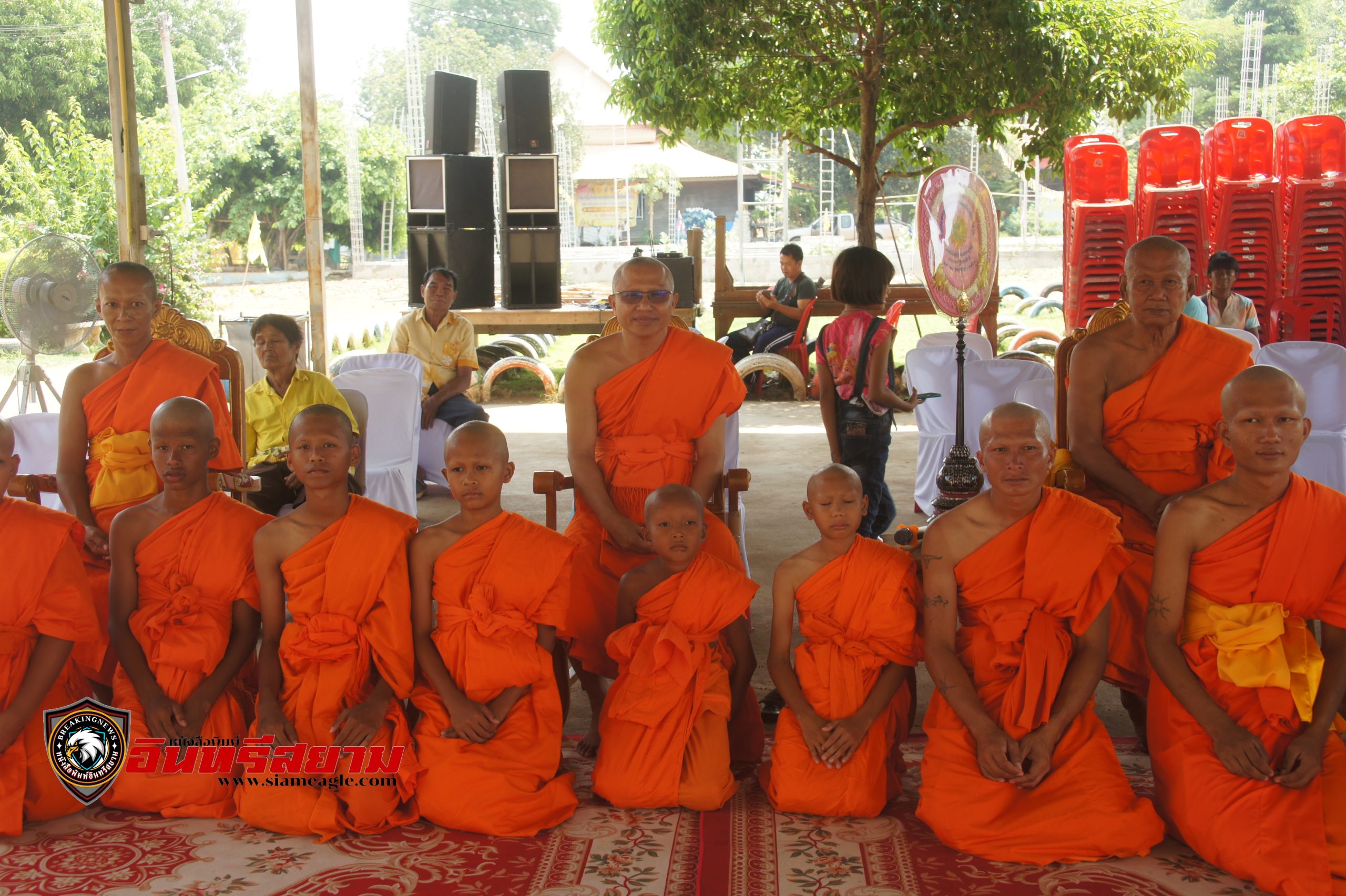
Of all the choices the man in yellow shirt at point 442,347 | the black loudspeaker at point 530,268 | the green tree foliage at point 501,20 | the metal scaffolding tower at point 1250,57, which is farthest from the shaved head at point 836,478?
the green tree foliage at point 501,20

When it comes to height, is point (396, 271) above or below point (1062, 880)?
above

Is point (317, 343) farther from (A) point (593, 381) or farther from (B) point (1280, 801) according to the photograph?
(B) point (1280, 801)

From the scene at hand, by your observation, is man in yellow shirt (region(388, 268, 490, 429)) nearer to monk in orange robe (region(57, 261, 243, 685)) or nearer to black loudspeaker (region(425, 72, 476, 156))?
monk in orange robe (region(57, 261, 243, 685))

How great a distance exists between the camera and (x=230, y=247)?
28.6 metres

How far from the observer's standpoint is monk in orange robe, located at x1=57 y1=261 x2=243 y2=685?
3600 millimetres

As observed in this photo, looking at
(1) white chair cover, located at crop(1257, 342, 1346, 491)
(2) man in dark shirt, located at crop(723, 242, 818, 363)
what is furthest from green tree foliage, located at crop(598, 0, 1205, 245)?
(1) white chair cover, located at crop(1257, 342, 1346, 491)

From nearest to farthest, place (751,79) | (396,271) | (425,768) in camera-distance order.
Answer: (425,768) < (751,79) < (396,271)

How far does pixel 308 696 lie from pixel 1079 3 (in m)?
8.08

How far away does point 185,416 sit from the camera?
3160 mm

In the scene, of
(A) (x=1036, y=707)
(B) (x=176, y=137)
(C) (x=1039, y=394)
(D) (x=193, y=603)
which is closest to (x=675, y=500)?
(A) (x=1036, y=707)

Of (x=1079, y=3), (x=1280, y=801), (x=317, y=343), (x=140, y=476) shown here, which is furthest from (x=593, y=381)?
(x=1079, y=3)

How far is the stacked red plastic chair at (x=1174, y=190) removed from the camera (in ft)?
31.9

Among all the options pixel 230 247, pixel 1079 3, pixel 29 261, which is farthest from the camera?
pixel 230 247

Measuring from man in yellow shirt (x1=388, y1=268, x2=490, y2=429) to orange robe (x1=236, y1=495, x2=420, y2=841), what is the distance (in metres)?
3.82
